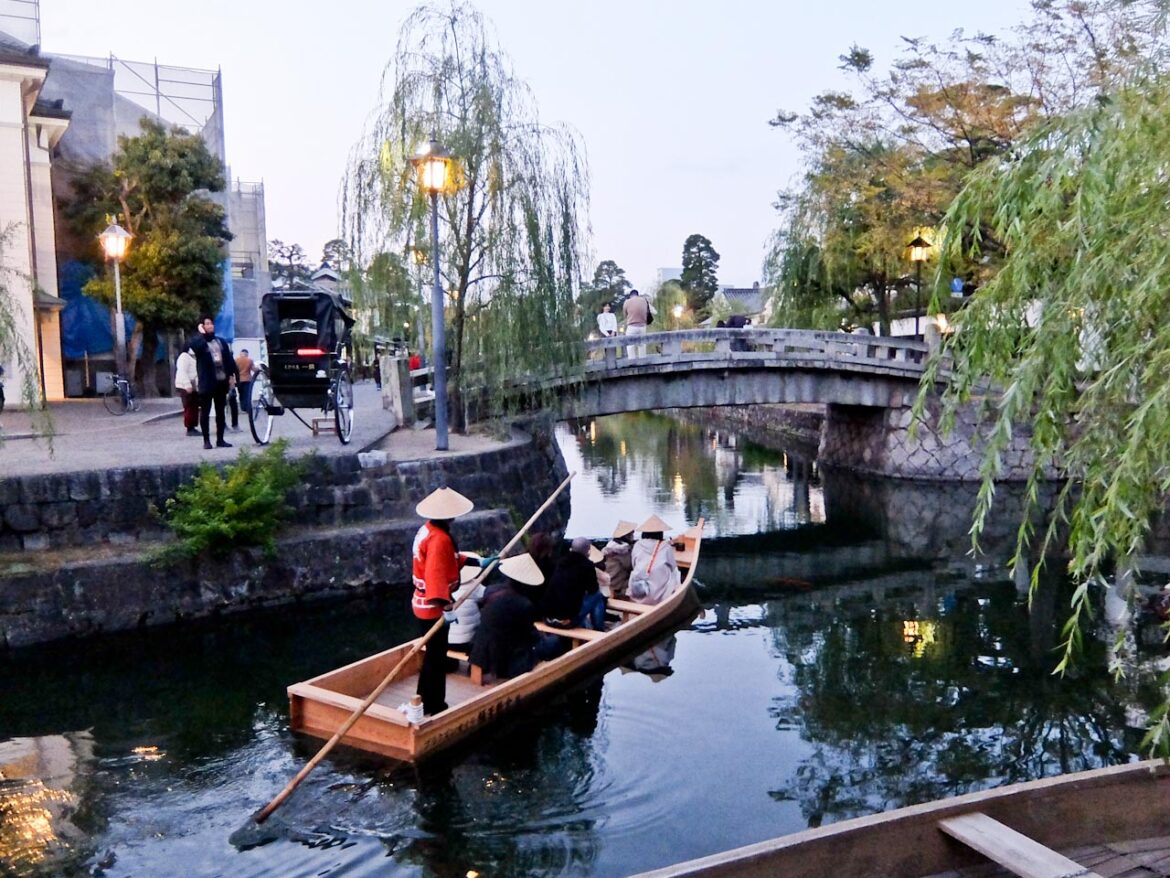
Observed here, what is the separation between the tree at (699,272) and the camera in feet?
177

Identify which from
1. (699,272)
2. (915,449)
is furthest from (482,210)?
(699,272)

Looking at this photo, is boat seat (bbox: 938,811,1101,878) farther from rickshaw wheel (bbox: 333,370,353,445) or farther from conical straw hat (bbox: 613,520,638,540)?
rickshaw wheel (bbox: 333,370,353,445)

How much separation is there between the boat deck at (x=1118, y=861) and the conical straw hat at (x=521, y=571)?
13.4 feet

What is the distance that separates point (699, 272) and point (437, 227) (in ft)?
138

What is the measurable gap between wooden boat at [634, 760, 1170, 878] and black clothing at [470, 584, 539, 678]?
384 centimetres

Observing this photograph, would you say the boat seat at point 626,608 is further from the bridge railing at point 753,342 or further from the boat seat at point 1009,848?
the bridge railing at point 753,342

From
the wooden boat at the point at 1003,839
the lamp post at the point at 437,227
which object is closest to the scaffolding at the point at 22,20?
the lamp post at the point at 437,227

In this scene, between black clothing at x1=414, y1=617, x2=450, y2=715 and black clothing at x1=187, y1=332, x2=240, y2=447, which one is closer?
black clothing at x1=414, y1=617, x2=450, y2=715

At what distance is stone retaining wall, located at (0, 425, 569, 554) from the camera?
1023cm

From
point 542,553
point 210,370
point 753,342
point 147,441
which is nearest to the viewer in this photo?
point 542,553

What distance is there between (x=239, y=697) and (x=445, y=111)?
30.7ft

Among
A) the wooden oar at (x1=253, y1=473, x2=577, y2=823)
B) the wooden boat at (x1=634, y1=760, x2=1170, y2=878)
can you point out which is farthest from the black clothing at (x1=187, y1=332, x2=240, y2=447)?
the wooden boat at (x1=634, y1=760, x2=1170, y2=878)

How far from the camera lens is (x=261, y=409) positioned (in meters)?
14.9

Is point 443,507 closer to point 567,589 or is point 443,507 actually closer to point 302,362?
point 567,589
